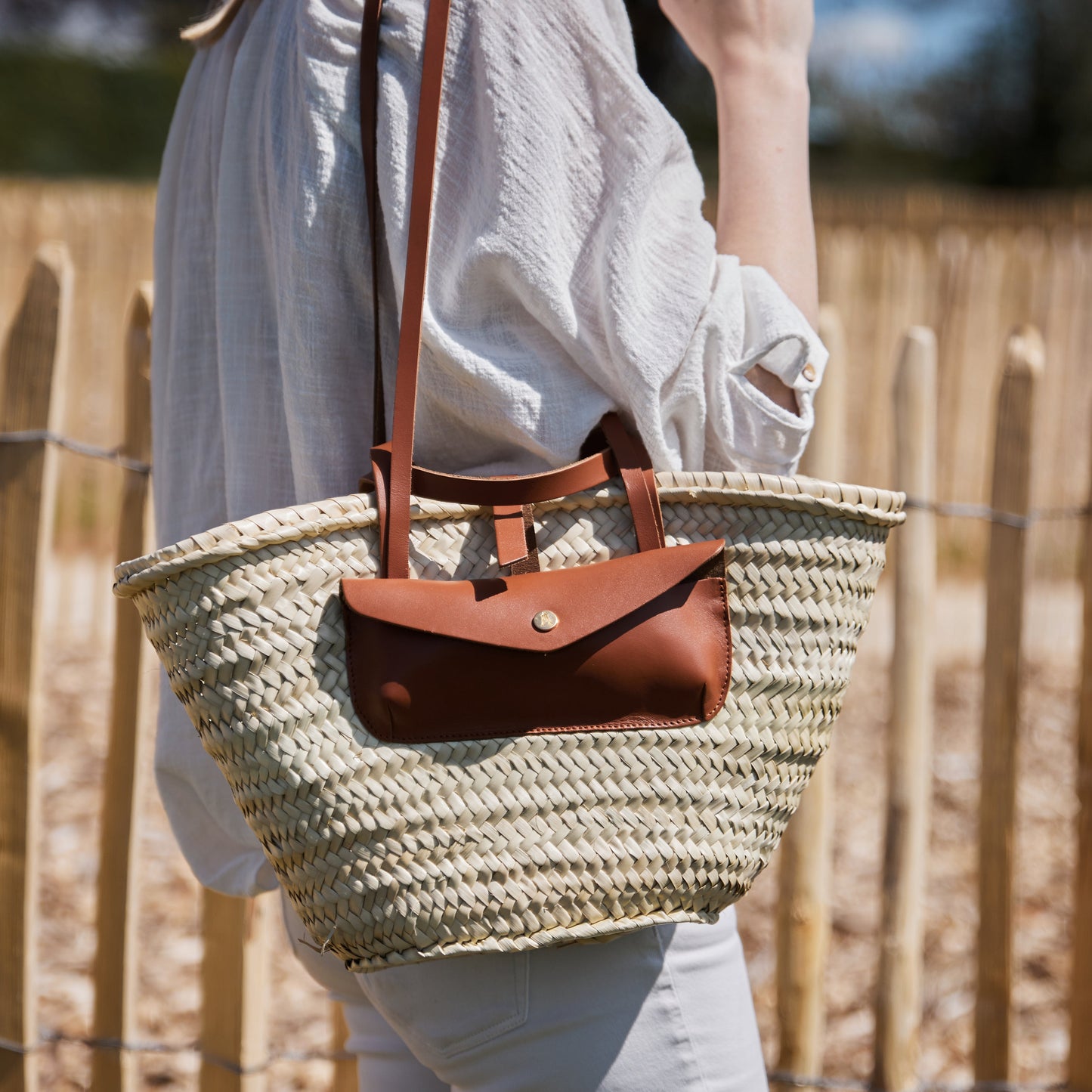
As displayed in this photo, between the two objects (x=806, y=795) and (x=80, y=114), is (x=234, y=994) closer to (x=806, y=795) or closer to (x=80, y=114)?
(x=806, y=795)

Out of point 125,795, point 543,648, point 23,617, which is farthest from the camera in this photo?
point 125,795

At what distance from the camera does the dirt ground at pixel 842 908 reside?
8.57ft

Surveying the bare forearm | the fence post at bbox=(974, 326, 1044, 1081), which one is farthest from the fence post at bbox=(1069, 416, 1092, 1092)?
the bare forearm

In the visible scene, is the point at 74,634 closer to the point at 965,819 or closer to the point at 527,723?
the point at 965,819

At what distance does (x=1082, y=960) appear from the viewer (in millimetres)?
2012

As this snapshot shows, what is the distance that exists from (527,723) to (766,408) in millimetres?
340

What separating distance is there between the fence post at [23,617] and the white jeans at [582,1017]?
1.10 m

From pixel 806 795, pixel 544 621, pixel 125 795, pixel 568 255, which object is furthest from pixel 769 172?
pixel 125 795

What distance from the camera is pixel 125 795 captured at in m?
1.93

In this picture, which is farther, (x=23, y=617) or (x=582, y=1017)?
(x=23, y=617)

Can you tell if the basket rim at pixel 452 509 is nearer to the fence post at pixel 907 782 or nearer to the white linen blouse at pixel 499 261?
the white linen blouse at pixel 499 261

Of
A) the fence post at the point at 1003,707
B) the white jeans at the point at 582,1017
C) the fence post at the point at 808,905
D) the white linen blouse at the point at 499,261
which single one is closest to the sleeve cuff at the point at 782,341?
the white linen blouse at the point at 499,261

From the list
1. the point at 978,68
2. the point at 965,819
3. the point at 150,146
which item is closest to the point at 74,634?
the point at 965,819

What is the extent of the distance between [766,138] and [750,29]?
0.10 metres
